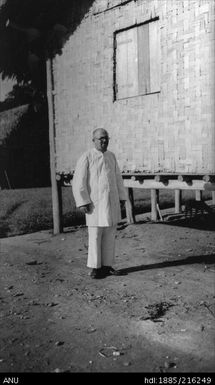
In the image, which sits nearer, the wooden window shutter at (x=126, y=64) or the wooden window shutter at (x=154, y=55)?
the wooden window shutter at (x=154, y=55)

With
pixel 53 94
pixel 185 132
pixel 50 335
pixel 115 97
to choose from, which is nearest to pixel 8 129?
pixel 53 94

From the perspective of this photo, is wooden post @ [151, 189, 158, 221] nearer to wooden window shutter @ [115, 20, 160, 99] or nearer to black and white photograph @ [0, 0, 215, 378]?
black and white photograph @ [0, 0, 215, 378]

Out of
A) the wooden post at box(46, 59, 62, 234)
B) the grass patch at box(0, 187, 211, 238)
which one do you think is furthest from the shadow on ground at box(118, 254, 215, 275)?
the grass patch at box(0, 187, 211, 238)

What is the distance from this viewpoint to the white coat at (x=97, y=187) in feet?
22.6

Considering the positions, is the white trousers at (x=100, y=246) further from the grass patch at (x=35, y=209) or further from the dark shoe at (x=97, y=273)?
the grass patch at (x=35, y=209)

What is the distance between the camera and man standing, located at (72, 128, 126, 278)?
271 inches

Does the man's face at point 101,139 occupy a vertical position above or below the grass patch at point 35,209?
above

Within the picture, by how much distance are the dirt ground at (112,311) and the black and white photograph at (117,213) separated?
0.02 meters

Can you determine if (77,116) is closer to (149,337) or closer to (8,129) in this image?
(149,337)

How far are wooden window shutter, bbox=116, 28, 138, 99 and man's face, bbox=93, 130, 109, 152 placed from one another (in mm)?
3005

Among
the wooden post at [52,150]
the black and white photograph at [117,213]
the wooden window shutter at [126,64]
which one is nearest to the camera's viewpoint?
the black and white photograph at [117,213]

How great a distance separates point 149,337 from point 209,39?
5.67m

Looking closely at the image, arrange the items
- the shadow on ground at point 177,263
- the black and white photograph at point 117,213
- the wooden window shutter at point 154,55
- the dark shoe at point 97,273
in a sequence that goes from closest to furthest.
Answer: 1. the black and white photograph at point 117,213
2. the dark shoe at point 97,273
3. the shadow on ground at point 177,263
4. the wooden window shutter at point 154,55

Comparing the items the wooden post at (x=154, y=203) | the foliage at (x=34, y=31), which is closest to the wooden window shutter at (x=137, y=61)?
the foliage at (x=34, y=31)
